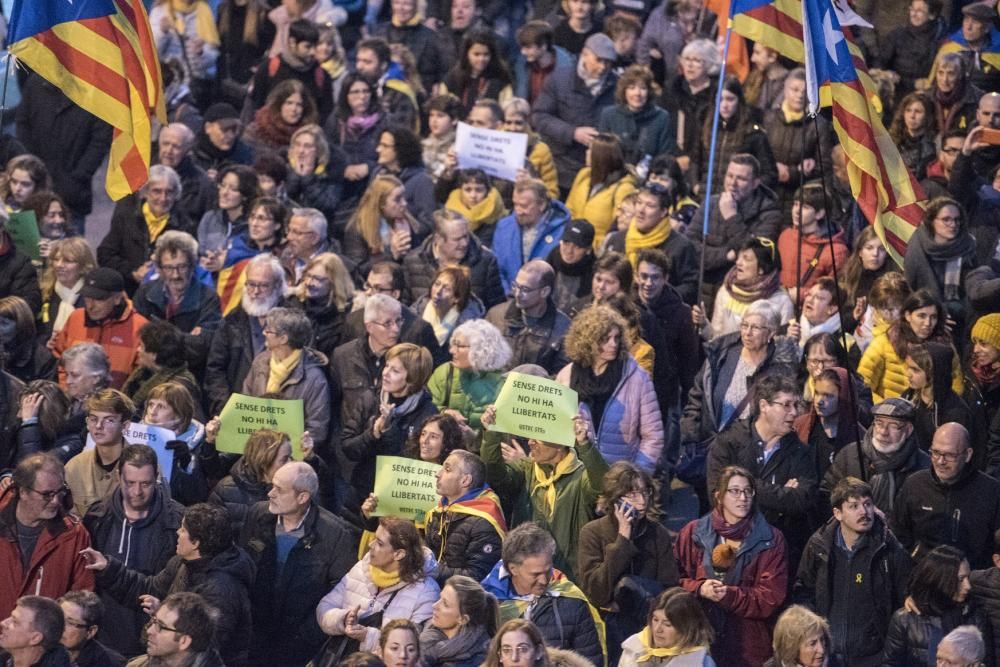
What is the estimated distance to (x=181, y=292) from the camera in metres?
12.7

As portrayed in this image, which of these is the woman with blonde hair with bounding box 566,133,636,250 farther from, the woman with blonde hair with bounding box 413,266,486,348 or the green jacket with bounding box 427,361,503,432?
the green jacket with bounding box 427,361,503,432

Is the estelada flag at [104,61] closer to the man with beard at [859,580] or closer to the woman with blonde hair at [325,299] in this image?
the woman with blonde hair at [325,299]

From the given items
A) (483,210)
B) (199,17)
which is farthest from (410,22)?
(483,210)

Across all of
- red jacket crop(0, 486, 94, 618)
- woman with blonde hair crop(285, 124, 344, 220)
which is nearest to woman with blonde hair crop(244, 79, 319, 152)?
woman with blonde hair crop(285, 124, 344, 220)

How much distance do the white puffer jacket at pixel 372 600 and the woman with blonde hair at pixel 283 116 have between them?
5.93 metres

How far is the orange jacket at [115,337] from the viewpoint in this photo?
39.5ft

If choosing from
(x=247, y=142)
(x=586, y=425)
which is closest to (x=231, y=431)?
(x=586, y=425)

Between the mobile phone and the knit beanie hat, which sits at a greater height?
the mobile phone

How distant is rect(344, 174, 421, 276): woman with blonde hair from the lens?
1373 centimetres

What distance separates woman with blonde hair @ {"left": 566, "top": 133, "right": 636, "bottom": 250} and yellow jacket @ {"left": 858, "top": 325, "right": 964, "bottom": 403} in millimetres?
2869

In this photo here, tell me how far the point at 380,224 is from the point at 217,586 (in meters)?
4.52

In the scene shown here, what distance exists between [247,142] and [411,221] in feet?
6.76

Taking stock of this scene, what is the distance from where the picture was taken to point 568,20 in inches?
686

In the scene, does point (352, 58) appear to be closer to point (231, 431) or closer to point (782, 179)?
point (782, 179)
